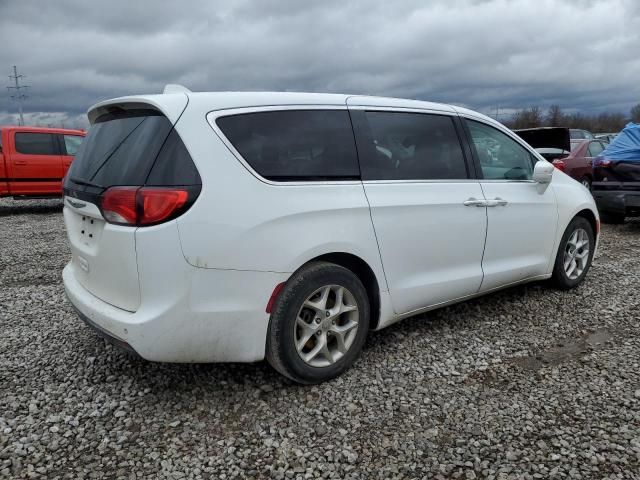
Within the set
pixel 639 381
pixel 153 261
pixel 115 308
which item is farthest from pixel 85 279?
pixel 639 381

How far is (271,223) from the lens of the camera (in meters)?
2.69

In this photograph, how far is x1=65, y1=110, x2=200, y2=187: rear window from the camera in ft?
8.43

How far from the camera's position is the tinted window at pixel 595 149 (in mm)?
11812

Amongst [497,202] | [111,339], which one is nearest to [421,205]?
[497,202]

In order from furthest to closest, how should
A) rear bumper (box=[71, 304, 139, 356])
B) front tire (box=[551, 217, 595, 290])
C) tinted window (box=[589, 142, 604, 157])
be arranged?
tinted window (box=[589, 142, 604, 157])
front tire (box=[551, 217, 595, 290])
rear bumper (box=[71, 304, 139, 356])

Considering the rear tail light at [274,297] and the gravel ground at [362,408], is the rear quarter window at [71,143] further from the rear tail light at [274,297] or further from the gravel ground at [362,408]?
the rear tail light at [274,297]

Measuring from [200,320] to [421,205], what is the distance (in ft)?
5.27

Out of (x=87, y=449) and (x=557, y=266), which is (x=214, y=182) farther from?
(x=557, y=266)

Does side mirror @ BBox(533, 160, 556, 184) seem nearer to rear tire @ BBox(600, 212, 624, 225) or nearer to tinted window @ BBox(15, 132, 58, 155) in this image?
rear tire @ BBox(600, 212, 624, 225)

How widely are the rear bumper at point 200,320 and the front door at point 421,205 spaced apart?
85 centimetres

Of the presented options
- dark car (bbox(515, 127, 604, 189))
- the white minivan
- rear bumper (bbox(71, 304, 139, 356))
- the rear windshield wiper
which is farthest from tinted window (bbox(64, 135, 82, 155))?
rear bumper (bbox(71, 304, 139, 356))

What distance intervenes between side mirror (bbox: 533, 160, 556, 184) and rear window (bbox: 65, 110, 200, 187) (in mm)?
2945

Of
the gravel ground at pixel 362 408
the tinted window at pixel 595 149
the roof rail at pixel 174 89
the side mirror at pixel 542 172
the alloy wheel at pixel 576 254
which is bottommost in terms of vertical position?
the gravel ground at pixel 362 408

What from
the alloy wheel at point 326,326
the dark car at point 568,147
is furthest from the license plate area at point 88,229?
the dark car at point 568,147
